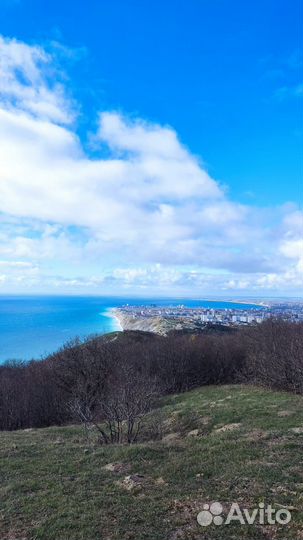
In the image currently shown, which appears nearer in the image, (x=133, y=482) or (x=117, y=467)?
(x=133, y=482)

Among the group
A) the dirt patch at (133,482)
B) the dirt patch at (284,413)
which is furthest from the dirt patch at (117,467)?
the dirt patch at (284,413)

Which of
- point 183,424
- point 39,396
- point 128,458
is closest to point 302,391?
point 183,424

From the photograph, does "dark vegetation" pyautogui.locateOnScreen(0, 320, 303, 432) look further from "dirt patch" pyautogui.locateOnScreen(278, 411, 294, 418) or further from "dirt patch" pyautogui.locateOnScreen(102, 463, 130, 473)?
"dirt patch" pyautogui.locateOnScreen(102, 463, 130, 473)

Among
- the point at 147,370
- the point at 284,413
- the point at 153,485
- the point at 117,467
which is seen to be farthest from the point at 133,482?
the point at 147,370

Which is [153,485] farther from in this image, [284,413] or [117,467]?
[284,413]

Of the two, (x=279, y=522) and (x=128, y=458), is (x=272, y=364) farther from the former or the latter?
(x=279, y=522)

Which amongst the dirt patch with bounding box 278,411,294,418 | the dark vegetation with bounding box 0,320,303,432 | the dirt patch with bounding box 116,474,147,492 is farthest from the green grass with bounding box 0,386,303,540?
the dark vegetation with bounding box 0,320,303,432
